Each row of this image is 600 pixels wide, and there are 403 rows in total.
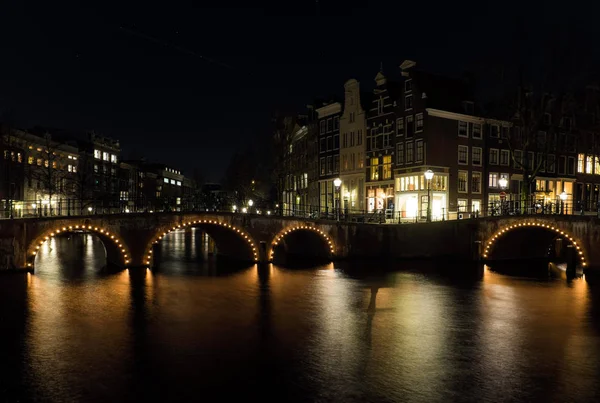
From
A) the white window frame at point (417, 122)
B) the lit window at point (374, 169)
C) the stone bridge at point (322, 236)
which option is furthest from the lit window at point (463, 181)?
the stone bridge at point (322, 236)

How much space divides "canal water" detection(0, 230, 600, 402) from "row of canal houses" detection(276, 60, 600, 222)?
71.2ft

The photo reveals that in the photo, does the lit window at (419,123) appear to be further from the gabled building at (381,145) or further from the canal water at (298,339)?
the canal water at (298,339)

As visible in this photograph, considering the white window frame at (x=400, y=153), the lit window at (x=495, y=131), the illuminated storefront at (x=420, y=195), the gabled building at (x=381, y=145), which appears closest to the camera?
the illuminated storefront at (x=420, y=195)

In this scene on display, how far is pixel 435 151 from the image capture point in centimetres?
6084

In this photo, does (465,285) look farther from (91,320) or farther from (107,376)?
(107,376)

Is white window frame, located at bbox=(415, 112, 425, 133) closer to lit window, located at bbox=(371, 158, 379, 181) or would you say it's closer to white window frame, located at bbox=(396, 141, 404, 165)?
white window frame, located at bbox=(396, 141, 404, 165)

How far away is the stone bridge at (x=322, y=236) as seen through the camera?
134 ft

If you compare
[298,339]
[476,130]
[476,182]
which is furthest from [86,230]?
[476,130]

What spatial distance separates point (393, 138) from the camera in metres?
64.9

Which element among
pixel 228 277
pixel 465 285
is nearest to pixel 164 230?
pixel 228 277

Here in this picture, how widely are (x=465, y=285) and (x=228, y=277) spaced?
1578cm

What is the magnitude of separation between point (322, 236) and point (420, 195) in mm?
14233

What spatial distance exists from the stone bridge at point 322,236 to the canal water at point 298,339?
329 cm

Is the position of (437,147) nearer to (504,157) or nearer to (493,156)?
(493,156)
